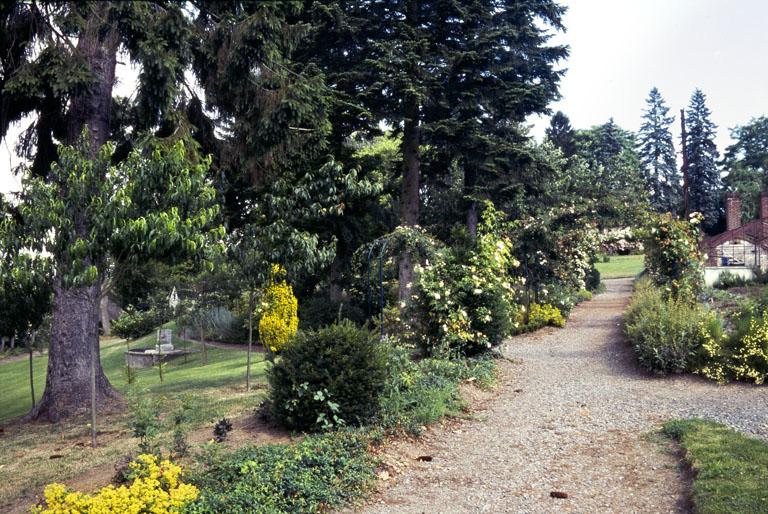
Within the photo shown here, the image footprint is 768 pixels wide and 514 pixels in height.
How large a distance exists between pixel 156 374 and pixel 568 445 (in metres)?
15.6

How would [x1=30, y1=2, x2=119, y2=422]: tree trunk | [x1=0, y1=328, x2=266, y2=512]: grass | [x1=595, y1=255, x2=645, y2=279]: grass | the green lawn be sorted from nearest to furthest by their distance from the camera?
[x1=0, y1=328, x2=266, y2=512]: grass < [x1=30, y1=2, x2=119, y2=422]: tree trunk < the green lawn < [x1=595, y1=255, x2=645, y2=279]: grass

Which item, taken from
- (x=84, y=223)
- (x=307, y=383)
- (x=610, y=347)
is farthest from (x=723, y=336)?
(x=84, y=223)

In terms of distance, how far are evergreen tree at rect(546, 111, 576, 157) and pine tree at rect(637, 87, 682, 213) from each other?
14.4 meters

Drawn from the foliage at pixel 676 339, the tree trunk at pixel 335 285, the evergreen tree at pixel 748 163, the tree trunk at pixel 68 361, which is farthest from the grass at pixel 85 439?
the evergreen tree at pixel 748 163

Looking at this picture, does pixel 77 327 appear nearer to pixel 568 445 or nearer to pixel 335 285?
pixel 568 445

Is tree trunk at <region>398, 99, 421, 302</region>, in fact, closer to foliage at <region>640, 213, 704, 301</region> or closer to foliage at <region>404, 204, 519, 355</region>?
foliage at <region>404, 204, 519, 355</region>

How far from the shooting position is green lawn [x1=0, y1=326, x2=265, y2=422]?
12336 mm

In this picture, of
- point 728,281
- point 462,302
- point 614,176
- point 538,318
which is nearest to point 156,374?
point 538,318

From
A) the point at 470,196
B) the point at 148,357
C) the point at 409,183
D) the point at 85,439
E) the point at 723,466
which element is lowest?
the point at 148,357

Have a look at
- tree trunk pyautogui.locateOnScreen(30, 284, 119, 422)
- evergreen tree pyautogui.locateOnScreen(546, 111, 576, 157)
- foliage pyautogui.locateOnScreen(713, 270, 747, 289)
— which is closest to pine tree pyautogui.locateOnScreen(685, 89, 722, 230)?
evergreen tree pyautogui.locateOnScreen(546, 111, 576, 157)

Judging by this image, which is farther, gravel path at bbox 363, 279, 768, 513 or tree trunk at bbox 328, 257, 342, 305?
tree trunk at bbox 328, 257, 342, 305

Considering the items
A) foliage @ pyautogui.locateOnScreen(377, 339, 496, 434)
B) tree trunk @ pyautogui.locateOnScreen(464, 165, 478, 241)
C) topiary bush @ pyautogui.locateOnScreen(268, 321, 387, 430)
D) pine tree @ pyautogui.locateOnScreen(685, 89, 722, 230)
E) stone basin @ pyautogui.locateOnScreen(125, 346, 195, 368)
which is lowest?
stone basin @ pyautogui.locateOnScreen(125, 346, 195, 368)

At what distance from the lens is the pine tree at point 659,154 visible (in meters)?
61.3

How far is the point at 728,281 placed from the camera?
24266 mm
